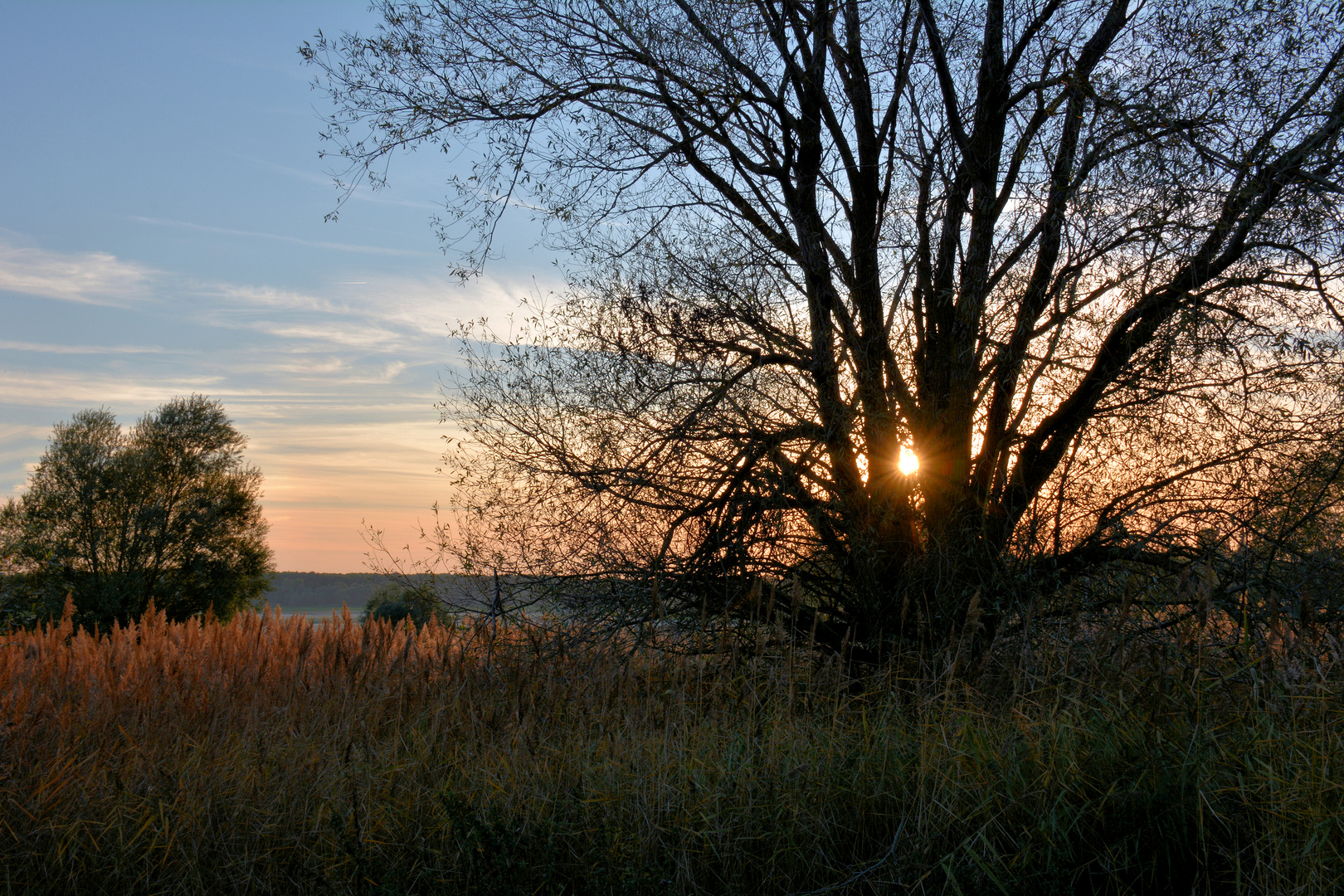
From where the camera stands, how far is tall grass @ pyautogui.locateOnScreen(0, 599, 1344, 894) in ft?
11.6

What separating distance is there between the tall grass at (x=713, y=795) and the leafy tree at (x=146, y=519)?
69.8 feet

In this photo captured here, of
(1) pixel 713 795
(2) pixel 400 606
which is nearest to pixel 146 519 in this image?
(2) pixel 400 606

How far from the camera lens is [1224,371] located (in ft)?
23.0

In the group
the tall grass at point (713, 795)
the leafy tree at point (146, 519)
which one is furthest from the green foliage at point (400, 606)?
the leafy tree at point (146, 519)

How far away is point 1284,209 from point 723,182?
460cm

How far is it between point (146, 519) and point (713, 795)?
25.6 metres

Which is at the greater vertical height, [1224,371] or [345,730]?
[1224,371]

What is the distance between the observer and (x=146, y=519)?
2453 cm

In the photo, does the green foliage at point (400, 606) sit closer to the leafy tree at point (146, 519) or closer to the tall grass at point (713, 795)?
the tall grass at point (713, 795)

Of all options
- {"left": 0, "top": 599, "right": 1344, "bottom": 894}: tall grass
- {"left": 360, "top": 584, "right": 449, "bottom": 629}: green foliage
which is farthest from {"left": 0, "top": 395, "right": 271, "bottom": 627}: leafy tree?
{"left": 0, "top": 599, "right": 1344, "bottom": 894}: tall grass

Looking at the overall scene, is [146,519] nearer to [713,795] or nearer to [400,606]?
[400,606]

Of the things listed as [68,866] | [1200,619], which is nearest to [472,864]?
[68,866]

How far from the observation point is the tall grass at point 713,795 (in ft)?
11.6

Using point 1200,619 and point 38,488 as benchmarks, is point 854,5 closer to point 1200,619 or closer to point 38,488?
point 1200,619
